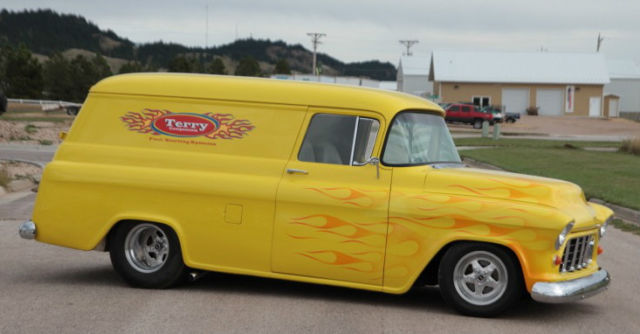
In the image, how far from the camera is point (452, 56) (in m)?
85.2

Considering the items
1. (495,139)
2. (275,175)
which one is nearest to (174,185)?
(275,175)

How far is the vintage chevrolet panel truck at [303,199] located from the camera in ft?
23.9

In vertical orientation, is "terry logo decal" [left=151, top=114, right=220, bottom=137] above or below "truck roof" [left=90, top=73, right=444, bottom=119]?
below

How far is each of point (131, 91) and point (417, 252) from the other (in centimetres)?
318

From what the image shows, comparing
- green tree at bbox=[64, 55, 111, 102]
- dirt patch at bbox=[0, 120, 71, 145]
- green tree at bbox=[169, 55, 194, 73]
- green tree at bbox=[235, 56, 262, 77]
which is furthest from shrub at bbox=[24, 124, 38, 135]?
green tree at bbox=[235, 56, 262, 77]

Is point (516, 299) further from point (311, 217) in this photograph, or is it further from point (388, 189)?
point (311, 217)

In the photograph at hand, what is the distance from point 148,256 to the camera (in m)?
8.34

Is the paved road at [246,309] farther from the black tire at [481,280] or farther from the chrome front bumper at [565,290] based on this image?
the chrome front bumper at [565,290]

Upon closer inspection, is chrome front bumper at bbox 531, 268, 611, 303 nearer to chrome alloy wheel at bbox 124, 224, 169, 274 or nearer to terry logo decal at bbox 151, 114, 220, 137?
terry logo decal at bbox 151, 114, 220, 137

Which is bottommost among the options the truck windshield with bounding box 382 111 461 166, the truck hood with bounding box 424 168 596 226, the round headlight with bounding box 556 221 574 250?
the round headlight with bounding box 556 221 574 250

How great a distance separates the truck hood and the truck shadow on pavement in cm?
91

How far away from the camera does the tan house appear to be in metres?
80.9

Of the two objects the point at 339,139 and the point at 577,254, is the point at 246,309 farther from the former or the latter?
the point at 577,254

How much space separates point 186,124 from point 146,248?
1253 millimetres
